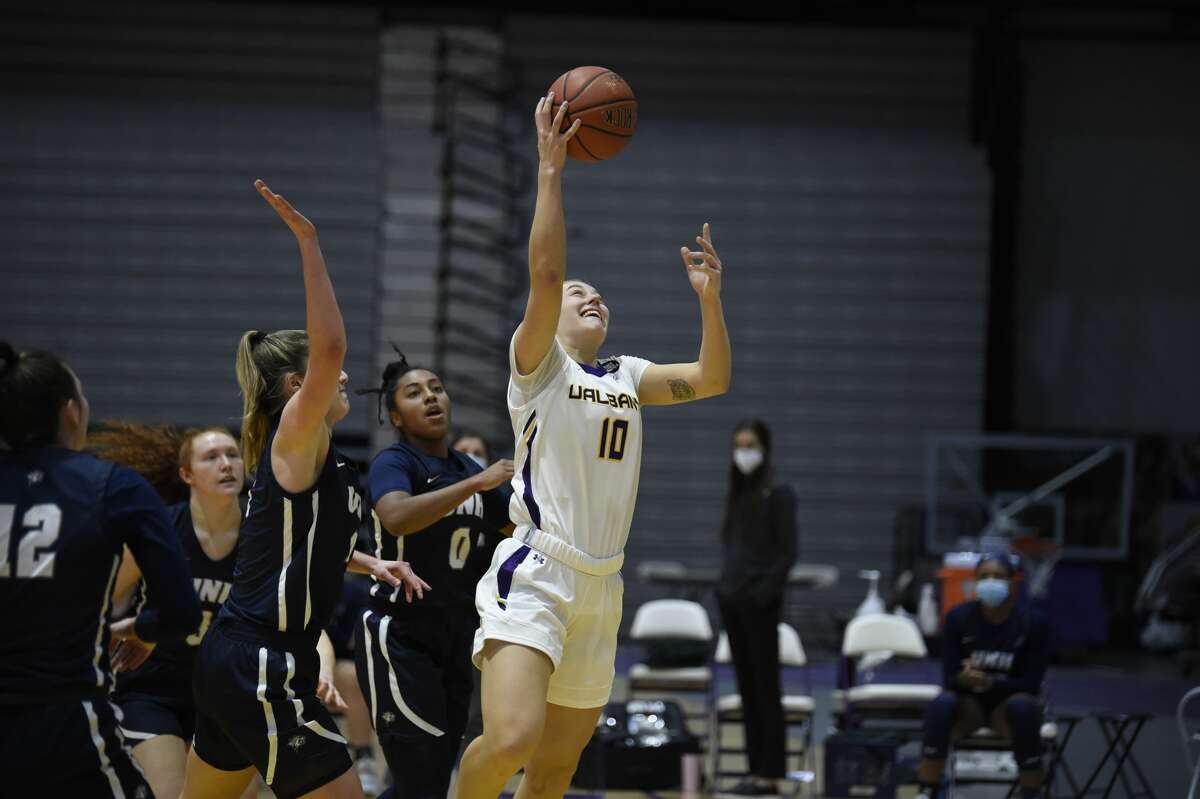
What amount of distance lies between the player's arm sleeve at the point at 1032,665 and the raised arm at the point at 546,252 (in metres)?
4.17

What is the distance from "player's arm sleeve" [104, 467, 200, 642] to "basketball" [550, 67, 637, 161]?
1966 millimetres

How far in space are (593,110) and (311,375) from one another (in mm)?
1440

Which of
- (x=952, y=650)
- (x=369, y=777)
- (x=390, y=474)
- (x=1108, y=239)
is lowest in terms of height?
(x=369, y=777)

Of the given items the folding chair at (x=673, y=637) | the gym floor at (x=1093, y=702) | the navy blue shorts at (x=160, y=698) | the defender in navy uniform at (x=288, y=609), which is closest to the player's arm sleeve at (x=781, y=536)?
the folding chair at (x=673, y=637)

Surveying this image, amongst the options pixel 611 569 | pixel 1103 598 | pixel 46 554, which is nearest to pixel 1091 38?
pixel 1103 598

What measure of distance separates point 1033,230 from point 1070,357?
4.49 ft

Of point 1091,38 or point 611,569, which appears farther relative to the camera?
point 1091,38

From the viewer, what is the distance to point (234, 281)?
48.3 ft

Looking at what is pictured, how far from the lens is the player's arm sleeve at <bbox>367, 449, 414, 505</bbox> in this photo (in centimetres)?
486

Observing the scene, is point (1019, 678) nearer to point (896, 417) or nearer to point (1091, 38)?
point (896, 417)

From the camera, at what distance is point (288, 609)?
153 inches

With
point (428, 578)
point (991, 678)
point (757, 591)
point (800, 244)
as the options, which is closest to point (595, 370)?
point (428, 578)

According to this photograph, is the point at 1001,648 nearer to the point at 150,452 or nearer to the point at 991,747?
the point at 991,747

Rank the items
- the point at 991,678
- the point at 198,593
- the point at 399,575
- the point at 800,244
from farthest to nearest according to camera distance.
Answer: the point at 800,244 < the point at 991,678 < the point at 198,593 < the point at 399,575
